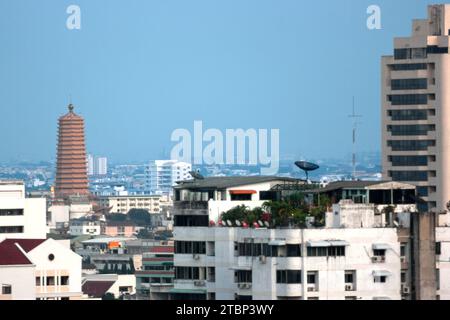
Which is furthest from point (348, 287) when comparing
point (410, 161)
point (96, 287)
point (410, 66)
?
point (410, 66)

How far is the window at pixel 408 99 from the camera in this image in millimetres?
117625

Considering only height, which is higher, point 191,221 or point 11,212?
point 191,221

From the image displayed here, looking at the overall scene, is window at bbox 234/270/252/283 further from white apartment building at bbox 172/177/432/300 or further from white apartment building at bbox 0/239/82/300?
white apartment building at bbox 0/239/82/300

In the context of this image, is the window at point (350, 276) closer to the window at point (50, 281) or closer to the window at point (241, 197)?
the window at point (241, 197)

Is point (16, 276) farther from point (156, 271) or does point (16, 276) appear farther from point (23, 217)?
point (156, 271)

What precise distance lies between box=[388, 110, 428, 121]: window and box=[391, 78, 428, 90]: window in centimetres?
136

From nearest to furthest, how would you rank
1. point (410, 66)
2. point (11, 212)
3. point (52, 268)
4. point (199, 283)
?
point (199, 283)
point (52, 268)
point (11, 212)
point (410, 66)

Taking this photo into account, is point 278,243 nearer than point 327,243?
Yes

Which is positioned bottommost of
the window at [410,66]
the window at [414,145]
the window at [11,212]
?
the window at [11,212]

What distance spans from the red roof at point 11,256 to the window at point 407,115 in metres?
55.4

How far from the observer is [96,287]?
113m

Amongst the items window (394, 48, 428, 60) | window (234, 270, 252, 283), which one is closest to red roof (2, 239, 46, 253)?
window (234, 270, 252, 283)

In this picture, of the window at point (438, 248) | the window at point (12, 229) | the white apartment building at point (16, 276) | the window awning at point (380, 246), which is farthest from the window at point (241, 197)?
the window at point (12, 229)

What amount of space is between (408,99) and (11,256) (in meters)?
57.6
